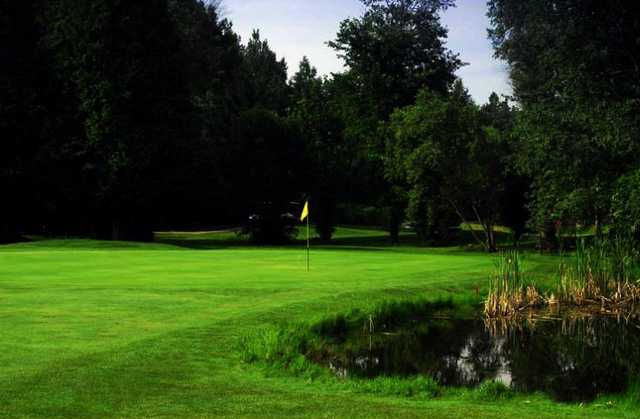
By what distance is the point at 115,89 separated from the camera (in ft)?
A: 143

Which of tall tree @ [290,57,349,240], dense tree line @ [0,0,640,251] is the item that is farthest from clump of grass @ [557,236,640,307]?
tall tree @ [290,57,349,240]

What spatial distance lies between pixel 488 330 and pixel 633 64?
15212mm

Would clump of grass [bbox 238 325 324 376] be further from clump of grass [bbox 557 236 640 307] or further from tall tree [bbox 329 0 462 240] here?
tall tree [bbox 329 0 462 240]

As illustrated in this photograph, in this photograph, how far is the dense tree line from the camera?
1044 inches

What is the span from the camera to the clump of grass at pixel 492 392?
930cm

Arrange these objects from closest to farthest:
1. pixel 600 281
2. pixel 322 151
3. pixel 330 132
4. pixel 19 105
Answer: pixel 600 281
pixel 19 105
pixel 322 151
pixel 330 132

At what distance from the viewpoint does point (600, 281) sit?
728 inches

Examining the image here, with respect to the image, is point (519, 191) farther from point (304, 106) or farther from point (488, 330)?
point (488, 330)

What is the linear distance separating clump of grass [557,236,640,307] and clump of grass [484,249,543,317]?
971 mm

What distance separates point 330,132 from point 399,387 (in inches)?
2006

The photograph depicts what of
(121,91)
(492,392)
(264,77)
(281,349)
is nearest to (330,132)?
(121,91)

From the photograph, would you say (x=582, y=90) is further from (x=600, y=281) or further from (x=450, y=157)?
(x=450, y=157)

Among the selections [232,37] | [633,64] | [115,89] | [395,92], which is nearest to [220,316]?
[633,64]

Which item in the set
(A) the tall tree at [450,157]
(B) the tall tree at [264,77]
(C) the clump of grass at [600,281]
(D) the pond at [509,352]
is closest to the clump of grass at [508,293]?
(D) the pond at [509,352]
